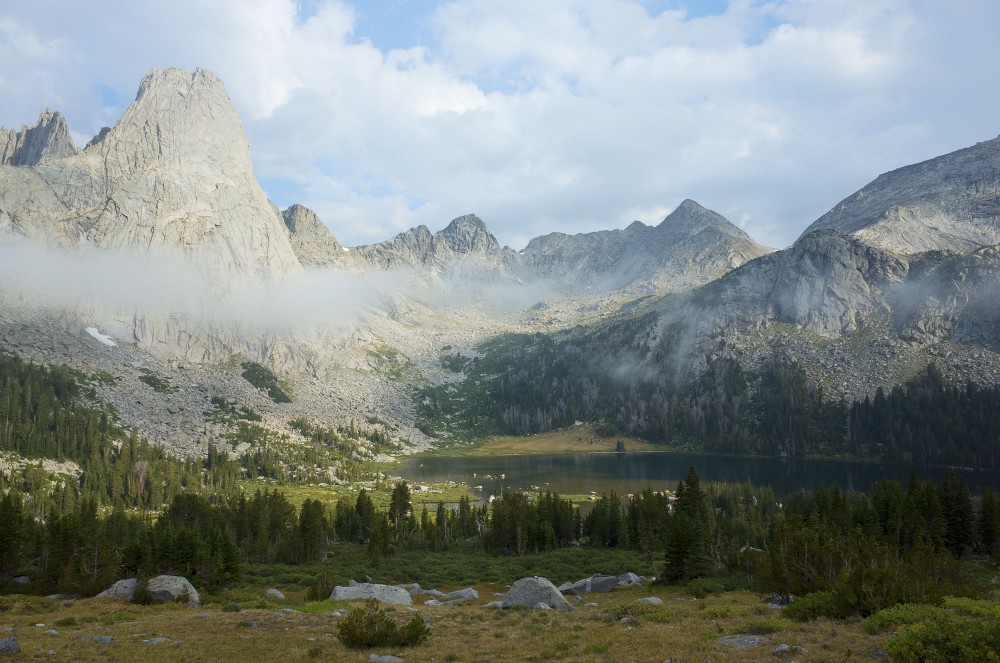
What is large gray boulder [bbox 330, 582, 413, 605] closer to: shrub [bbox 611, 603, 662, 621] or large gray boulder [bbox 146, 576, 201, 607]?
large gray boulder [bbox 146, 576, 201, 607]

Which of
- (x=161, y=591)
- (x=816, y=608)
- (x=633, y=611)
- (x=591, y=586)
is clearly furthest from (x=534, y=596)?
(x=161, y=591)

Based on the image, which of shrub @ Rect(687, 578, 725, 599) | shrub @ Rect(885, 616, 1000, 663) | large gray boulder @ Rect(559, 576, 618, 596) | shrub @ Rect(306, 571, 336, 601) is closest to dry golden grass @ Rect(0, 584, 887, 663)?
shrub @ Rect(885, 616, 1000, 663)

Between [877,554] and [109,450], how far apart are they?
673 feet

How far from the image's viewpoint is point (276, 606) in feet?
139

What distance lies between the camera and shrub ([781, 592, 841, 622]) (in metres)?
25.6

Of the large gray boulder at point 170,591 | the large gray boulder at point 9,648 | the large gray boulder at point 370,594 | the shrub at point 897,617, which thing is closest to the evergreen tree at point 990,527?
the shrub at point 897,617

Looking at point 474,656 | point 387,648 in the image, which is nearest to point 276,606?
point 387,648

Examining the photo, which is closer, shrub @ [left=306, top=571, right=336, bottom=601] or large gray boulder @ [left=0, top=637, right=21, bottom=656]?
large gray boulder @ [left=0, top=637, right=21, bottom=656]

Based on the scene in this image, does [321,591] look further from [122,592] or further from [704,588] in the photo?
[704,588]

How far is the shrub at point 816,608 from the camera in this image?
25.6 m

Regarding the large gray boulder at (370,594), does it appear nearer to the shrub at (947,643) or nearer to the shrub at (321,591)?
the shrub at (321,591)

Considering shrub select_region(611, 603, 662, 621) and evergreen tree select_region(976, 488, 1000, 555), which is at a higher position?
shrub select_region(611, 603, 662, 621)

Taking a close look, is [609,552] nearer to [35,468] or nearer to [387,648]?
[387,648]

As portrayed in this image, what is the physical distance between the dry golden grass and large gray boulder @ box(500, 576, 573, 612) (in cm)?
554
